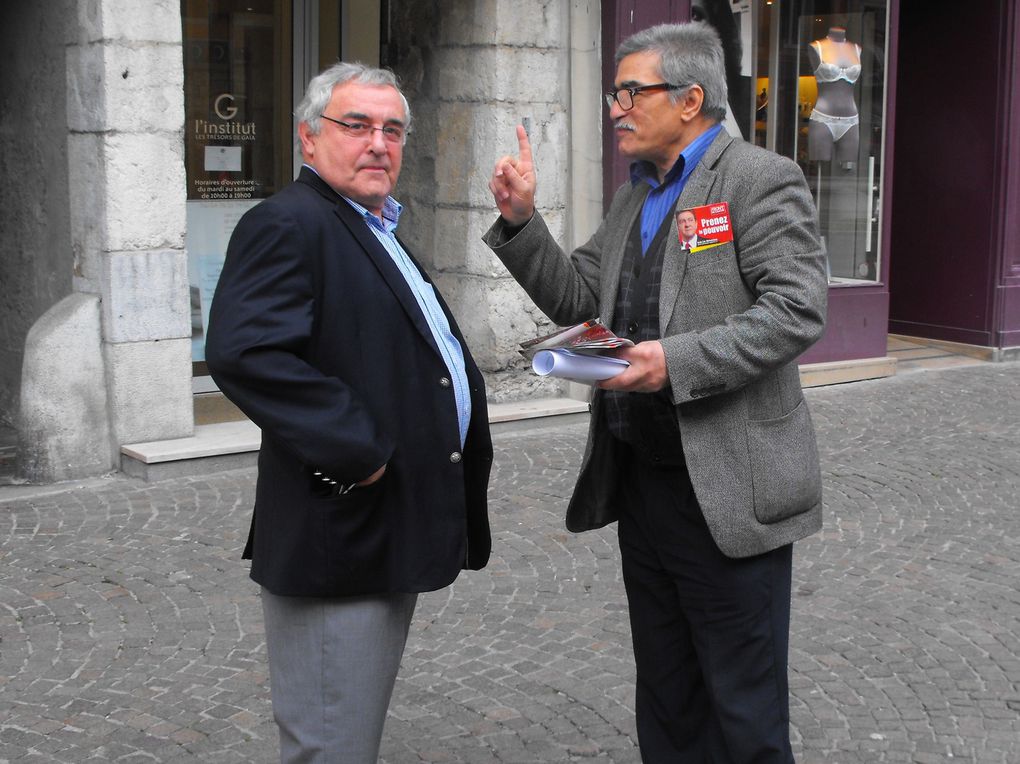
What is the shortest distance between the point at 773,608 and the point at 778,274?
2.51 ft

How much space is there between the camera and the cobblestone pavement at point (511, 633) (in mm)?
3928

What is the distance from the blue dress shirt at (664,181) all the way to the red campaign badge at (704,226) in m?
0.12

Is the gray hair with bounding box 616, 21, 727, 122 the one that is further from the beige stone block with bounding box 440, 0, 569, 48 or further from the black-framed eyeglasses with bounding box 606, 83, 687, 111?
the beige stone block with bounding box 440, 0, 569, 48

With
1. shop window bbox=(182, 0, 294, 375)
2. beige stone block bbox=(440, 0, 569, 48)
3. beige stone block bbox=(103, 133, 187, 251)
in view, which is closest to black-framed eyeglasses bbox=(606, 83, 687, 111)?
beige stone block bbox=(103, 133, 187, 251)

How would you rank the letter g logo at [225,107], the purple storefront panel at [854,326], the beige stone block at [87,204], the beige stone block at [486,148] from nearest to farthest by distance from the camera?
1. the beige stone block at [87,204]
2. the beige stone block at [486,148]
3. the letter g logo at [225,107]
4. the purple storefront panel at [854,326]

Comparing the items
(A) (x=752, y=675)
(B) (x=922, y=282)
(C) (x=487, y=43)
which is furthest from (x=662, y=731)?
(B) (x=922, y=282)

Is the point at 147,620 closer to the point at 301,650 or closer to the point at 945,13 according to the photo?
the point at 301,650

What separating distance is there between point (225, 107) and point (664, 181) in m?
6.31

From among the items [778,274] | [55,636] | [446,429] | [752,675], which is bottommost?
[55,636]

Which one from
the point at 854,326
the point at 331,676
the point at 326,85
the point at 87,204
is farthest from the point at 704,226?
the point at 854,326

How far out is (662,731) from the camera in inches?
128

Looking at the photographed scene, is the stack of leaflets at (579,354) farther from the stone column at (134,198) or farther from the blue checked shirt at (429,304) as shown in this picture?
the stone column at (134,198)

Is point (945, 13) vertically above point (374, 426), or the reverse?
point (945, 13)

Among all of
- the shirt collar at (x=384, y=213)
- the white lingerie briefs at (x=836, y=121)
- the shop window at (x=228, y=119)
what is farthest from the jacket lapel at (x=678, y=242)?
Result: the white lingerie briefs at (x=836, y=121)
